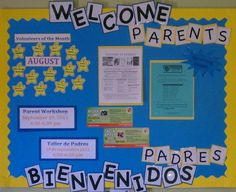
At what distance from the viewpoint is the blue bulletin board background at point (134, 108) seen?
131 centimetres

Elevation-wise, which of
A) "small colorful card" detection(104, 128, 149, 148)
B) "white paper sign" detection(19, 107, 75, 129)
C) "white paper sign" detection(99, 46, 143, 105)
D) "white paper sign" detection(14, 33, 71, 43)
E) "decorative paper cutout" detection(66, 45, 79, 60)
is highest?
"white paper sign" detection(14, 33, 71, 43)

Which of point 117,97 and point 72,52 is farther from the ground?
point 72,52

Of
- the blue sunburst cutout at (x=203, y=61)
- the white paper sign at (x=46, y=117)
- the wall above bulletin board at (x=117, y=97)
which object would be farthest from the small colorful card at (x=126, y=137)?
the blue sunburst cutout at (x=203, y=61)

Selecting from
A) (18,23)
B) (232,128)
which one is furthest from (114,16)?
(232,128)

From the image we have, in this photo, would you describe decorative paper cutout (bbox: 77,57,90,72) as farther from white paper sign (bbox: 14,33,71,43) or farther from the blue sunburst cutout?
the blue sunburst cutout

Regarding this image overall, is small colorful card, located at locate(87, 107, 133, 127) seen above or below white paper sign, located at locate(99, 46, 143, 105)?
below

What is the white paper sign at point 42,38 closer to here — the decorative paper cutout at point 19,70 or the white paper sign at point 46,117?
the decorative paper cutout at point 19,70

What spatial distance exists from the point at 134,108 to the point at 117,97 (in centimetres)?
7

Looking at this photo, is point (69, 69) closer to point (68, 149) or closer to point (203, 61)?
point (68, 149)

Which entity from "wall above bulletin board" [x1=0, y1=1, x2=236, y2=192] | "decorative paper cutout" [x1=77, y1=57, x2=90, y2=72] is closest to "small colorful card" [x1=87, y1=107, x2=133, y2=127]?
"wall above bulletin board" [x1=0, y1=1, x2=236, y2=192]

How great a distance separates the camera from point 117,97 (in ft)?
4.34

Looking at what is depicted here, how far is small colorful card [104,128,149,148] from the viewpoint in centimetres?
132

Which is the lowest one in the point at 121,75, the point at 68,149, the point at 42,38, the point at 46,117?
the point at 68,149

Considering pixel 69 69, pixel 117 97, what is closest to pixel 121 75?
pixel 117 97
